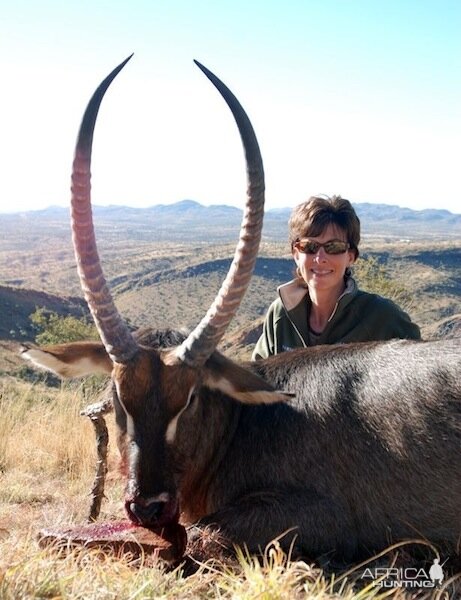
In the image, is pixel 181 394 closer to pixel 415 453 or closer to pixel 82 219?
pixel 82 219

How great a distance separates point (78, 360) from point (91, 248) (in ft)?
3.47

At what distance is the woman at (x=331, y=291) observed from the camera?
8250mm

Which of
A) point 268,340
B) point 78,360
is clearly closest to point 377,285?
point 268,340

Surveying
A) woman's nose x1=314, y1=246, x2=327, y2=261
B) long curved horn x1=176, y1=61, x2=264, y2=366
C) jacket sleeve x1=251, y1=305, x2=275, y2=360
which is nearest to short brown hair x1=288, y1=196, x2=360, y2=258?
woman's nose x1=314, y1=246, x2=327, y2=261

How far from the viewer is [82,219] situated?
5.78 meters

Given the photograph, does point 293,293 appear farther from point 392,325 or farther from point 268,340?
point 392,325

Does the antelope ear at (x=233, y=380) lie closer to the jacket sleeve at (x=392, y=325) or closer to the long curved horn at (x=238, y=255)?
the long curved horn at (x=238, y=255)

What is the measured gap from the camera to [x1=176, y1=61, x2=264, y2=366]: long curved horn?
5.52 metres

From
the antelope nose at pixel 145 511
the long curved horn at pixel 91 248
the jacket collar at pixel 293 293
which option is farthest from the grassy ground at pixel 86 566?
the jacket collar at pixel 293 293

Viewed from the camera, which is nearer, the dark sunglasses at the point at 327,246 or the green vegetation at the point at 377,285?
the dark sunglasses at the point at 327,246

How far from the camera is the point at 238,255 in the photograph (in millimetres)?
5828

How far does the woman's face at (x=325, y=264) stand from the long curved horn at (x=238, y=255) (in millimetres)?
2403

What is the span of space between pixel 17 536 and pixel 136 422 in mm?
1575

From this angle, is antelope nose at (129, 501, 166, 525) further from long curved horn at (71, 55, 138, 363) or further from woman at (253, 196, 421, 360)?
woman at (253, 196, 421, 360)
